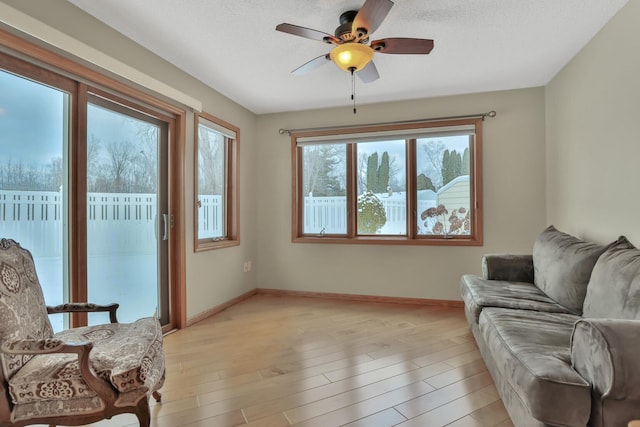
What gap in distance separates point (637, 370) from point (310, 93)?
337 cm

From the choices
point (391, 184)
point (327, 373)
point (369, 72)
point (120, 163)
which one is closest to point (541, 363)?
point (327, 373)

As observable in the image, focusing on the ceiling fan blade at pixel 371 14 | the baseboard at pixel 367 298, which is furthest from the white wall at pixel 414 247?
the ceiling fan blade at pixel 371 14

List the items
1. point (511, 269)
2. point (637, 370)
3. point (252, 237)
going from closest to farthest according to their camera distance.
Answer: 1. point (637, 370)
2. point (511, 269)
3. point (252, 237)

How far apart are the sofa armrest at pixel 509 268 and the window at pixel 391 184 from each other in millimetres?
696

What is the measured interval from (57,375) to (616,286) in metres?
2.61

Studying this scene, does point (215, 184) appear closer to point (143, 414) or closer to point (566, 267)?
point (143, 414)

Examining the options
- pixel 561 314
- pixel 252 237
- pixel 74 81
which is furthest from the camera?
pixel 252 237

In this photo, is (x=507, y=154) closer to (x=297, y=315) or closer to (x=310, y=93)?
(x=310, y=93)

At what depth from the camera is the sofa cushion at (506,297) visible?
215 cm

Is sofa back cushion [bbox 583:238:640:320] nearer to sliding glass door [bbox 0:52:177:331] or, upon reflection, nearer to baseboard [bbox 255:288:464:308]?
baseboard [bbox 255:288:464:308]

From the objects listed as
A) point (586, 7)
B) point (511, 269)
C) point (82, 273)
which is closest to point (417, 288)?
point (511, 269)

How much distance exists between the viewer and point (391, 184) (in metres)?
4.01

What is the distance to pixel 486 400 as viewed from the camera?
184cm

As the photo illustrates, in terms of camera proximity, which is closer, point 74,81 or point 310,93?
point 74,81
